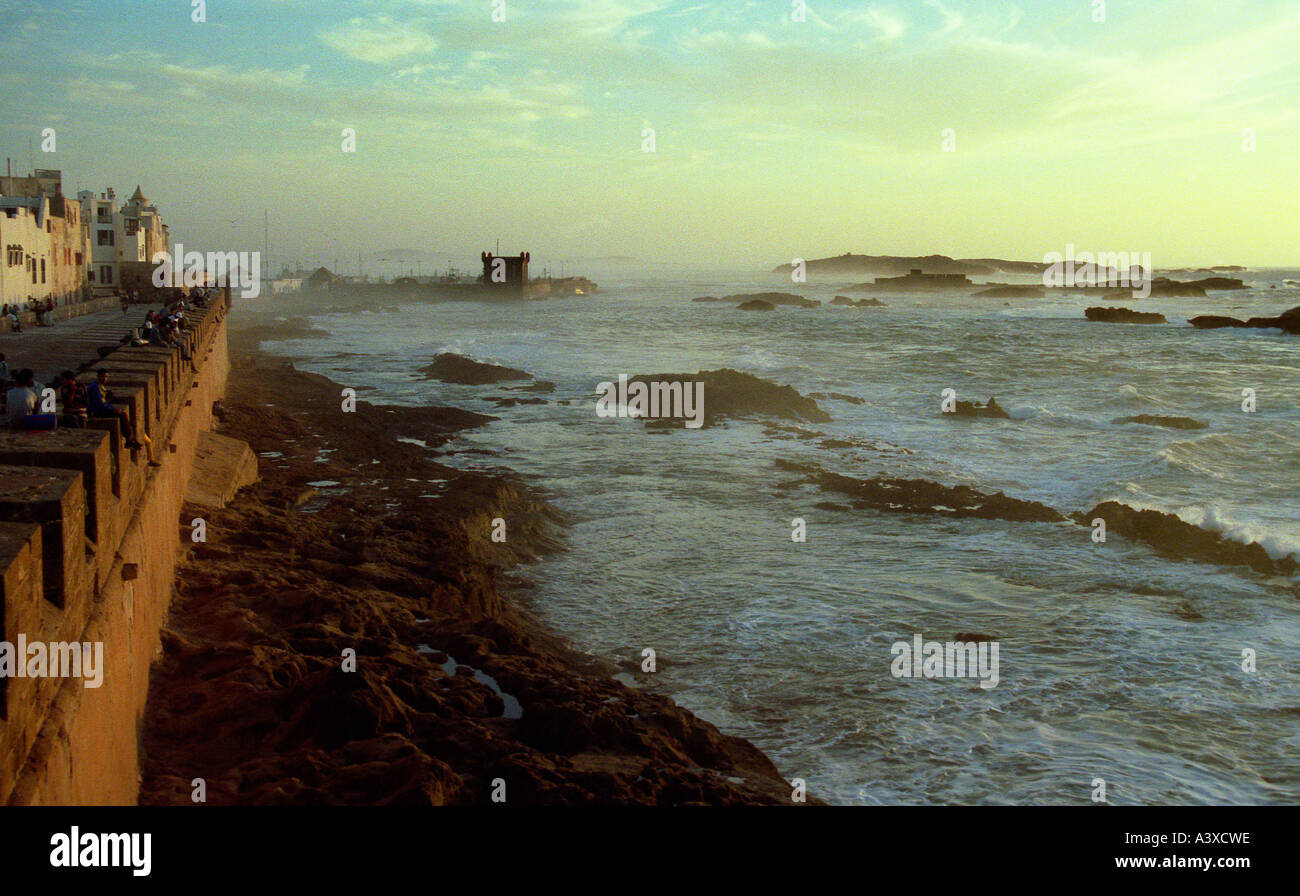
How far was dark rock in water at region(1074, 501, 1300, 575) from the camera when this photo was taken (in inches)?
609

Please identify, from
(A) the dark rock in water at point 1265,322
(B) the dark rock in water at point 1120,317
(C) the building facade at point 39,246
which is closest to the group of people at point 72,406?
(C) the building facade at point 39,246

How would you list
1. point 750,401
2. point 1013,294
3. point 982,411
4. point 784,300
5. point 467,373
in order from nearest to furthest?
point 750,401
point 982,411
point 467,373
point 784,300
point 1013,294

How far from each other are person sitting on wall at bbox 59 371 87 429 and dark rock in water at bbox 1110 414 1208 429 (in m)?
27.8

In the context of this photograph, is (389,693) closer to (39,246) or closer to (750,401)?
(750,401)

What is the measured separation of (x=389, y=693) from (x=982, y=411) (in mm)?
26423

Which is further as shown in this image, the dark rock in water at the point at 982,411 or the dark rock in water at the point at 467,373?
the dark rock in water at the point at 467,373

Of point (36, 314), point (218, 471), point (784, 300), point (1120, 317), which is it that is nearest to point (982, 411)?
point (218, 471)

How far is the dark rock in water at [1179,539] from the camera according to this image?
15.5m

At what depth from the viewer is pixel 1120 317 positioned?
252 ft

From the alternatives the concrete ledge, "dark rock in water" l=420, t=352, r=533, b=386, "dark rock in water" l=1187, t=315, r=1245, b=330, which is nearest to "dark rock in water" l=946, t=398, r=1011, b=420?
"dark rock in water" l=420, t=352, r=533, b=386

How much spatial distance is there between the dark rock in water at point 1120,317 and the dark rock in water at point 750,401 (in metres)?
51.9

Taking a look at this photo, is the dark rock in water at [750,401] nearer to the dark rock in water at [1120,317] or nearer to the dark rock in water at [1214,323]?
the dark rock in water at [1214,323]
